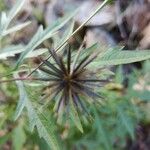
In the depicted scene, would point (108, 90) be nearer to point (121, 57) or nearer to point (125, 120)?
point (125, 120)

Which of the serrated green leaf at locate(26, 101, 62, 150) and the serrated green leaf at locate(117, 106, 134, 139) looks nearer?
the serrated green leaf at locate(26, 101, 62, 150)

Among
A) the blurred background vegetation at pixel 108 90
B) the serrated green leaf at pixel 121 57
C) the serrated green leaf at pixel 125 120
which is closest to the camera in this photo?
the serrated green leaf at pixel 121 57

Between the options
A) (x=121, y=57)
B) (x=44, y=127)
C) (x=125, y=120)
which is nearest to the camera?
(x=121, y=57)

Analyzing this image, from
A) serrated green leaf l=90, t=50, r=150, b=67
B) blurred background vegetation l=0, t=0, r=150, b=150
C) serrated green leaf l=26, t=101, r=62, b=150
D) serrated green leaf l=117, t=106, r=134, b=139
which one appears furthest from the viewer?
serrated green leaf l=117, t=106, r=134, b=139

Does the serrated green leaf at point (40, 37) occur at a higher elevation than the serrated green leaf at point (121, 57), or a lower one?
higher

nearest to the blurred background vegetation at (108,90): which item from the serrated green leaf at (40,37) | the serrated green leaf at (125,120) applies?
the serrated green leaf at (125,120)

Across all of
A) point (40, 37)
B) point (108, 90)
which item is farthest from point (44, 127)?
point (108, 90)

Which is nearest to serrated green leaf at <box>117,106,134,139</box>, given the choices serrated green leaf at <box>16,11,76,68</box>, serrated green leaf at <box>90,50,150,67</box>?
serrated green leaf at <box>16,11,76,68</box>

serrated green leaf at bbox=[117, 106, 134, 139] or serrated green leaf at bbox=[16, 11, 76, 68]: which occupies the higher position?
serrated green leaf at bbox=[16, 11, 76, 68]

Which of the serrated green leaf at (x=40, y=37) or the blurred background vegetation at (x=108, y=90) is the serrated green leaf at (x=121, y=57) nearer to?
the blurred background vegetation at (x=108, y=90)

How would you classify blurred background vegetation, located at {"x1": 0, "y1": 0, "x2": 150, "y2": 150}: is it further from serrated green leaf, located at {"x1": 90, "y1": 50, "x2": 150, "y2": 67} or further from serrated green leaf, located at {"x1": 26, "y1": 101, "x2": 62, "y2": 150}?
serrated green leaf, located at {"x1": 26, "y1": 101, "x2": 62, "y2": 150}

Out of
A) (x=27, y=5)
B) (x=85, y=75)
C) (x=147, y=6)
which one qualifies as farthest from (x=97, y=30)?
(x=85, y=75)

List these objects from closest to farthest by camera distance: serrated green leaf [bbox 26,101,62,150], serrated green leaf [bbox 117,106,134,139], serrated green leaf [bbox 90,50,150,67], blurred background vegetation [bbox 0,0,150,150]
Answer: serrated green leaf [bbox 90,50,150,67]
serrated green leaf [bbox 26,101,62,150]
blurred background vegetation [bbox 0,0,150,150]
serrated green leaf [bbox 117,106,134,139]
